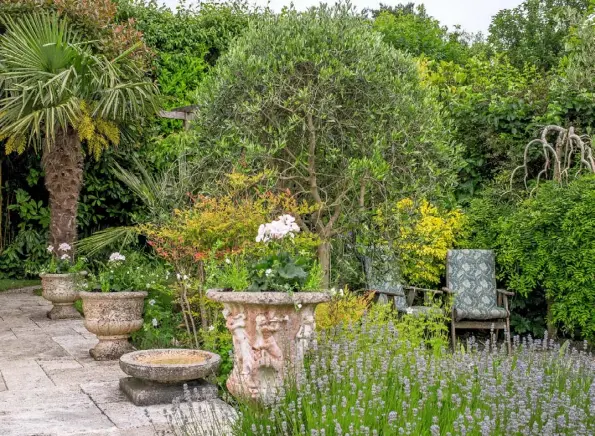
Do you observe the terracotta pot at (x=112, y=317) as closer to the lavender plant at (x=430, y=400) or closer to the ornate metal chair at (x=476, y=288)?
the lavender plant at (x=430, y=400)

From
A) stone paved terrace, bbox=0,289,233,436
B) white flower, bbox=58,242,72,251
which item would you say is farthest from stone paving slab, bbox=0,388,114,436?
white flower, bbox=58,242,72,251

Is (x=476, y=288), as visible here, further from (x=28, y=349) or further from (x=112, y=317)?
(x=28, y=349)

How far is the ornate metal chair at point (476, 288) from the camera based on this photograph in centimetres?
660

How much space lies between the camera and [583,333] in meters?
6.22

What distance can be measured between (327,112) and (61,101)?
3.53m

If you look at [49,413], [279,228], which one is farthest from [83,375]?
[279,228]

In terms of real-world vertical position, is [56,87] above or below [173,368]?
above

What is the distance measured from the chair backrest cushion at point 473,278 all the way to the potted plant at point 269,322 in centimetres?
350

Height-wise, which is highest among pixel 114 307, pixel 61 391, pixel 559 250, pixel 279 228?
pixel 279 228

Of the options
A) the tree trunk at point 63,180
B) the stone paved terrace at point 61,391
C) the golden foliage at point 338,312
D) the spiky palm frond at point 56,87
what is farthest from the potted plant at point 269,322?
the tree trunk at point 63,180

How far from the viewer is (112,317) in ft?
17.7

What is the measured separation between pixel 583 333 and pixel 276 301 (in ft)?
12.9

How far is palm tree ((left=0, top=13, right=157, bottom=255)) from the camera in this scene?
23.3 feet

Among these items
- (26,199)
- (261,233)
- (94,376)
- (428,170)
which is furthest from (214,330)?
(26,199)
